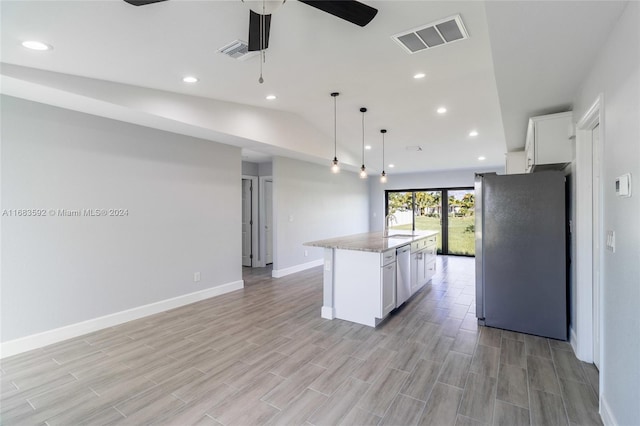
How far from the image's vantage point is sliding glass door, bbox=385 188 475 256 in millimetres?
8492

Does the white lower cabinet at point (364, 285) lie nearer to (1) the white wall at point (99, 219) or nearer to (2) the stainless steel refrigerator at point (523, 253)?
(2) the stainless steel refrigerator at point (523, 253)

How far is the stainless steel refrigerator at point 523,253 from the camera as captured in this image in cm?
313

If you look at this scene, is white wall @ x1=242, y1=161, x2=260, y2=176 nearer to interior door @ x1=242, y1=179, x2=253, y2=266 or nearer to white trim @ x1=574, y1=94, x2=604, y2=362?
interior door @ x1=242, y1=179, x2=253, y2=266

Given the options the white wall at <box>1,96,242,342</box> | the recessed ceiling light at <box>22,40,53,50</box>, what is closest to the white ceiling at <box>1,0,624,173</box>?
the recessed ceiling light at <box>22,40,53,50</box>

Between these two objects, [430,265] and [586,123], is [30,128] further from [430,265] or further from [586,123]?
[430,265]

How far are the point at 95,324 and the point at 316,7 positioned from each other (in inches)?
153

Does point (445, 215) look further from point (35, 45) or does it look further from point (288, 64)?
point (35, 45)

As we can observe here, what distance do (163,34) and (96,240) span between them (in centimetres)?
245

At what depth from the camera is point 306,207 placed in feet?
22.1

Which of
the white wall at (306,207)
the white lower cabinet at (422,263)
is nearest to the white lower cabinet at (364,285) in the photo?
the white lower cabinet at (422,263)

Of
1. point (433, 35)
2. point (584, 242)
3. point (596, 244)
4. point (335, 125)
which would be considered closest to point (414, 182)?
point (335, 125)

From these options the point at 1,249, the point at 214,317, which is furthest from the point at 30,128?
the point at 214,317

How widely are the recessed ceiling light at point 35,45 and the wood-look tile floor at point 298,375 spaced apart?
260 cm

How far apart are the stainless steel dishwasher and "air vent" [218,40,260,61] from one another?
2809 mm
